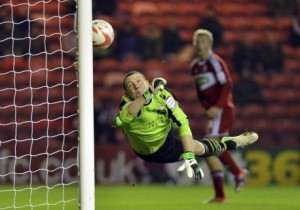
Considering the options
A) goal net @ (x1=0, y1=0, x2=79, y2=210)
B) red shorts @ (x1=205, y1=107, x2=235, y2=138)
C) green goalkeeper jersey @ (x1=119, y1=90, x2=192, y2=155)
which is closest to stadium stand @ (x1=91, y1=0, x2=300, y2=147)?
goal net @ (x1=0, y1=0, x2=79, y2=210)

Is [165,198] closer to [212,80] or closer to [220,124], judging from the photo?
[220,124]

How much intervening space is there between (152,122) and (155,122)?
0.03 metres

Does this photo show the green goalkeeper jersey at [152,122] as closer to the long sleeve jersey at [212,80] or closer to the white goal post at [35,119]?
the white goal post at [35,119]

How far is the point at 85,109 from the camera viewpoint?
700 cm

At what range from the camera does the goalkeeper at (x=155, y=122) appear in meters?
8.18

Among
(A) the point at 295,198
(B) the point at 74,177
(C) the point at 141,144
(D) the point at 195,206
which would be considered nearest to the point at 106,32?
(C) the point at 141,144

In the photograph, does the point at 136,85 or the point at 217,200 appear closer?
the point at 136,85

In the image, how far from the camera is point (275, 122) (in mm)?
15016

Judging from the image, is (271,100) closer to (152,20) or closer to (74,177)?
(152,20)

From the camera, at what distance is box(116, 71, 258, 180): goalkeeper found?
818cm

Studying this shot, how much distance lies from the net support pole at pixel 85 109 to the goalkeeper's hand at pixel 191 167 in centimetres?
117

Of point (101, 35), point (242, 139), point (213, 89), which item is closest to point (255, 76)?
point (213, 89)

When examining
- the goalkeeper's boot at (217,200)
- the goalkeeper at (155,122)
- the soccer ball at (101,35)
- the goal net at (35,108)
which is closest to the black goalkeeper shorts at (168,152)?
the goalkeeper at (155,122)

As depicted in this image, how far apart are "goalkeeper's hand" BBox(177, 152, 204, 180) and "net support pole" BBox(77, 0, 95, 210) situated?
1169mm
